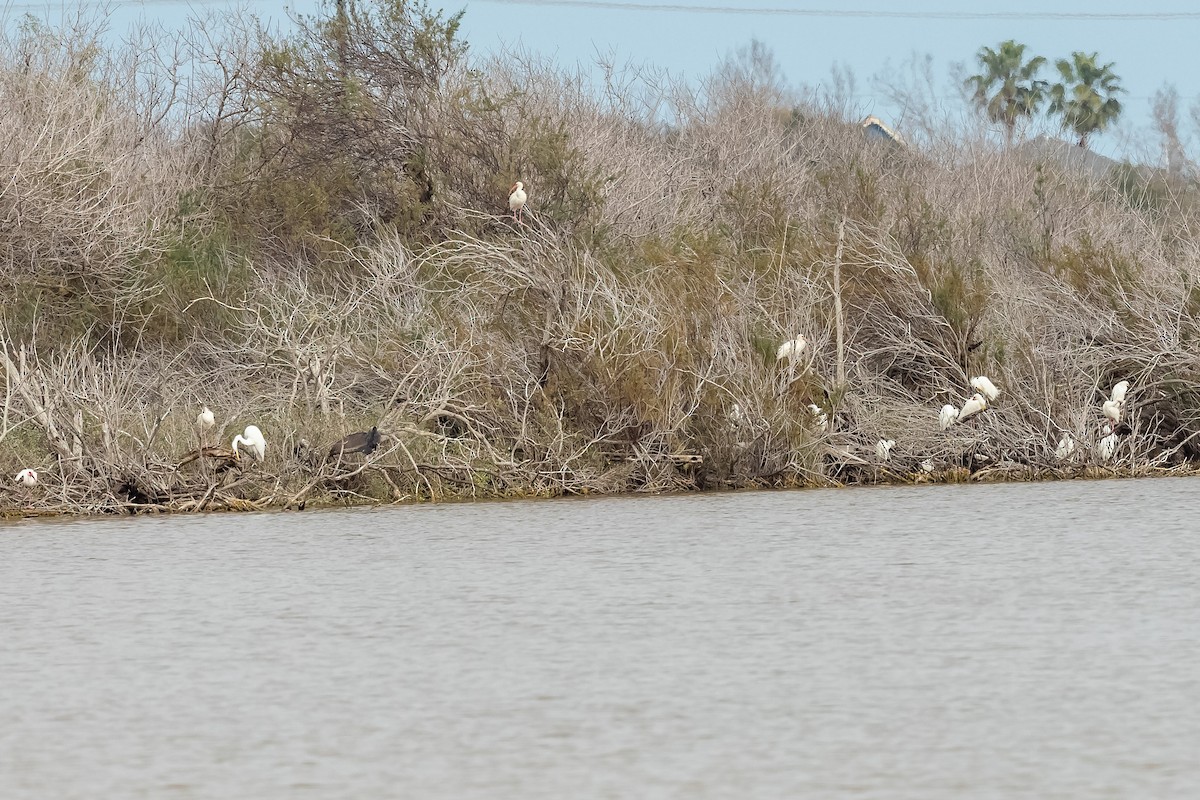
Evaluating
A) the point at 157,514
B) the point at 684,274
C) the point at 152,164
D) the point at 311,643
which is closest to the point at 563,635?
the point at 311,643

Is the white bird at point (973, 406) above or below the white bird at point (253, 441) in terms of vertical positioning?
above

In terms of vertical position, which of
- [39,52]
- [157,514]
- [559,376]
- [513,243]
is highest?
[39,52]

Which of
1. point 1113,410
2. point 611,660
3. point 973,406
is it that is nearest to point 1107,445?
point 1113,410

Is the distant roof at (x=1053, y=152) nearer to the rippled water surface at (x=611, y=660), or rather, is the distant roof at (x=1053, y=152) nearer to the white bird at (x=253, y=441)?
the white bird at (x=253, y=441)

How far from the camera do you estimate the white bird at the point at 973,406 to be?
20.0 m

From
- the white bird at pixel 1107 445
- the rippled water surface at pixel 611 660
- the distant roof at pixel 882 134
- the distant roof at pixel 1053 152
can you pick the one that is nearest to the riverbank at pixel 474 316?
the white bird at pixel 1107 445

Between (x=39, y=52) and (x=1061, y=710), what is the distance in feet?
82.7

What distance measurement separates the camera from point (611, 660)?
31.0 ft

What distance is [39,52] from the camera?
29781mm

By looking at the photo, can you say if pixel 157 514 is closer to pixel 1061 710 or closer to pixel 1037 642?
pixel 1037 642

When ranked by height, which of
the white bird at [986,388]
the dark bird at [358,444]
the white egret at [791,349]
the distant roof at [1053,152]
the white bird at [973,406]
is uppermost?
the distant roof at [1053,152]

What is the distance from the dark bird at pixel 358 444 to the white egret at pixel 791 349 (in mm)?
4338

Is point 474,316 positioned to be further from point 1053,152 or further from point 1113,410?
point 1053,152

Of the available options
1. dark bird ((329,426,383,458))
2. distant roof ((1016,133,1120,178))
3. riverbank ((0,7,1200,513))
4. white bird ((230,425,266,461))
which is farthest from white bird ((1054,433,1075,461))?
distant roof ((1016,133,1120,178))
